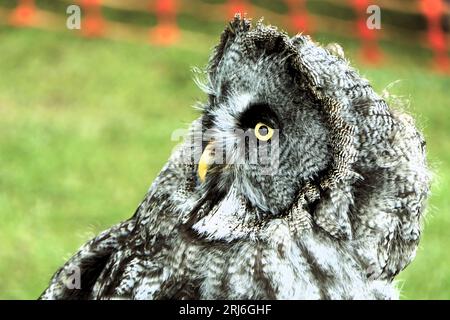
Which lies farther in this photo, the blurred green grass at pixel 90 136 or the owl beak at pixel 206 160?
the blurred green grass at pixel 90 136

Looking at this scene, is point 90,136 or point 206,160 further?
point 90,136

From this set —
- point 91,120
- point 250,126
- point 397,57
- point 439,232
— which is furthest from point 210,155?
point 397,57

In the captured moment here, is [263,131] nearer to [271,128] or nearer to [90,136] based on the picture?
[271,128]

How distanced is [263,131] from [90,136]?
187 inches

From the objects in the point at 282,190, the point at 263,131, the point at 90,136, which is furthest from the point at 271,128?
the point at 90,136

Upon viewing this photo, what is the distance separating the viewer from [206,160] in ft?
8.32

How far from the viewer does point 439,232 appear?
5500 mm

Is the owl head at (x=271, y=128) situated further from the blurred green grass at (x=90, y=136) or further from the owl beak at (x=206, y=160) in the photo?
the blurred green grass at (x=90, y=136)

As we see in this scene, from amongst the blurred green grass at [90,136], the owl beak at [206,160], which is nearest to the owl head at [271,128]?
the owl beak at [206,160]

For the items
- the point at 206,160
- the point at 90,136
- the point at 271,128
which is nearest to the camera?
the point at 271,128

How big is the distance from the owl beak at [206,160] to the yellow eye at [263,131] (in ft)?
0.52

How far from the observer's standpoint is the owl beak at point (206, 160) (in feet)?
8.27

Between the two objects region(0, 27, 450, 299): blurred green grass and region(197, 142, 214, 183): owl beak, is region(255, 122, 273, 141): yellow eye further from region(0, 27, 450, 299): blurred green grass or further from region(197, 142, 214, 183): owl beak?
region(0, 27, 450, 299): blurred green grass
